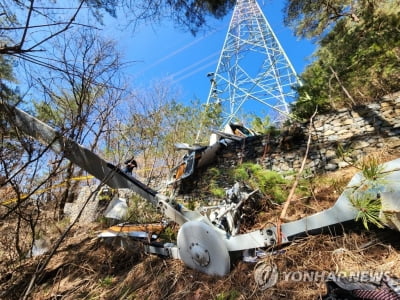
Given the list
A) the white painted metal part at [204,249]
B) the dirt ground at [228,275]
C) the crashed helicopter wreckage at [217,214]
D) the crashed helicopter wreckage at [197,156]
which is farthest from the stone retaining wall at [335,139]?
the white painted metal part at [204,249]

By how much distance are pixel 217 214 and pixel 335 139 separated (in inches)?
136

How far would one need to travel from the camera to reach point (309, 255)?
2.02 meters

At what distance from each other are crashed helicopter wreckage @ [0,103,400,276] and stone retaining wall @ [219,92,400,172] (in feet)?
7.59

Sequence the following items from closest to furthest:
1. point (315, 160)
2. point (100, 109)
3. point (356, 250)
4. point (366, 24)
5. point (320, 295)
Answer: point (320, 295) < point (356, 250) < point (100, 109) < point (315, 160) < point (366, 24)

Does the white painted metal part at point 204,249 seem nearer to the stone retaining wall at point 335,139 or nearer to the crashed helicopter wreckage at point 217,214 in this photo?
the crashed helicopter wreckage at point 217,214

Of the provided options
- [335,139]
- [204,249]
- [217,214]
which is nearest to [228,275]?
[204,249]

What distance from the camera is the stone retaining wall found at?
4.50 m

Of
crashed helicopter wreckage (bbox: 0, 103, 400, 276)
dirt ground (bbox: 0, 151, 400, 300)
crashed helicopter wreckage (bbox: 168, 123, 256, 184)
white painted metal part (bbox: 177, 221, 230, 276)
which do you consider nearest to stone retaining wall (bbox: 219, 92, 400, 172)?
crashed helicopter wreckage (bbox: 168, 123, 256, 184)

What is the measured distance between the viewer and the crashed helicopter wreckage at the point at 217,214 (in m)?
1.64

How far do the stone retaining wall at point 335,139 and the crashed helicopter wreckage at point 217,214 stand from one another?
2.31 m

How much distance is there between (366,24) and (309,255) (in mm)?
6138

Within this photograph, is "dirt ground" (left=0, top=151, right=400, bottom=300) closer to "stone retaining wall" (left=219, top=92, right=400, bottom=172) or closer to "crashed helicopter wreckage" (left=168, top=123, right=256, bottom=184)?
"stone retaining wall" (left=219, top=92, right=400, bottom=172)

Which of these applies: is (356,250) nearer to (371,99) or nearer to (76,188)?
(371,99)

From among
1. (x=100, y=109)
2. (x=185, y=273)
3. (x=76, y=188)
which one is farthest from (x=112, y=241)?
(x=76, y=188)
